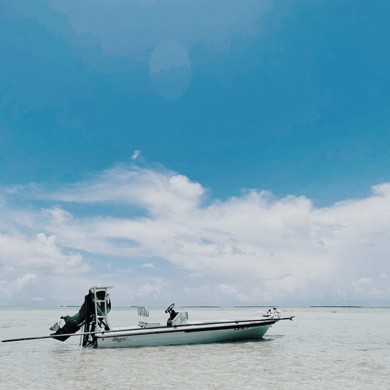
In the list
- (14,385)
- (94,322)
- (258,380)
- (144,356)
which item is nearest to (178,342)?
(144,356)

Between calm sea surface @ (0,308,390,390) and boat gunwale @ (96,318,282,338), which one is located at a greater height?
boat gunwale @ (96,318,282,338)

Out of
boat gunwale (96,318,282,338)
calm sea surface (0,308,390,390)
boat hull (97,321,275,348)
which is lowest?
calm sea surface (0,308,390,390)

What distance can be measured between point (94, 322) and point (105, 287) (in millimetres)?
2258

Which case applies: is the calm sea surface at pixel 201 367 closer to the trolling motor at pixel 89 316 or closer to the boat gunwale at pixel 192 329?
the boat gunwale at pixel 192 329

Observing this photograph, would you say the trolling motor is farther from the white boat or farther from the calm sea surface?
the calm sea surface

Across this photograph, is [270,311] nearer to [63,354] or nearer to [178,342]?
[178,342]

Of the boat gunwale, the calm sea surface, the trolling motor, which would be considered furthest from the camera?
the trolling motor

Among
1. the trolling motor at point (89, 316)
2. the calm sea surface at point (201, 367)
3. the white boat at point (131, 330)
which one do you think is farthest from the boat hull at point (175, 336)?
the trolling motor at point (89, 316)

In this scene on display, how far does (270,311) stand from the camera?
26562mm

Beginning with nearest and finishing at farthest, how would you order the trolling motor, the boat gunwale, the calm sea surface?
the calm sea surface → the boat gunwale → the trolling motor

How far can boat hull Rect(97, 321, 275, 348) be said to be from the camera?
69.7ft

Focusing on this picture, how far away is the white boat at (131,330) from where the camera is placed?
70.0ft

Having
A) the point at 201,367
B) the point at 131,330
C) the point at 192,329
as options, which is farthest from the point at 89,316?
the point at 201,367

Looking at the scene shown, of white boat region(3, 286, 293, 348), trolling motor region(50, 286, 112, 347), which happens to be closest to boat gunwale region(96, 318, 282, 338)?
white boat region(3, 286, 293, 348)
